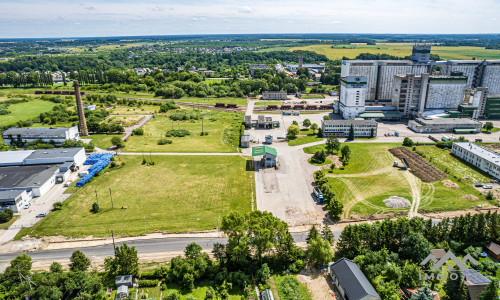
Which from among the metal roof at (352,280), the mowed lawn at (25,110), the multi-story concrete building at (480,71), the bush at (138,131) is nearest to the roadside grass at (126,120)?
the bush at (138,131)

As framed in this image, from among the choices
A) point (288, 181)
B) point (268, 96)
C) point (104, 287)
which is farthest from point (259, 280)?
point (268, 96)

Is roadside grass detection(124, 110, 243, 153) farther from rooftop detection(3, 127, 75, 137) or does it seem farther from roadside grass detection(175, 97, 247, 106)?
roadside grass detection(175, 97, 247, 106)

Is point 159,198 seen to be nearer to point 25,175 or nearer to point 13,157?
point 25,175

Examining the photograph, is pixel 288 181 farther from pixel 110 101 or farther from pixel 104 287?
pixel 110 101

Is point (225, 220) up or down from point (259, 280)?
up

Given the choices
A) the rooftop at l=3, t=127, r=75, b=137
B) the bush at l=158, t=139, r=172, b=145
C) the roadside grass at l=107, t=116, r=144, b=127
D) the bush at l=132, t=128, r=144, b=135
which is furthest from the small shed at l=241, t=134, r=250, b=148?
the rooftop at l=3, t=127, r=75, b=137

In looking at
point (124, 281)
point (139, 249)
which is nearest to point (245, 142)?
point (139, 249)
